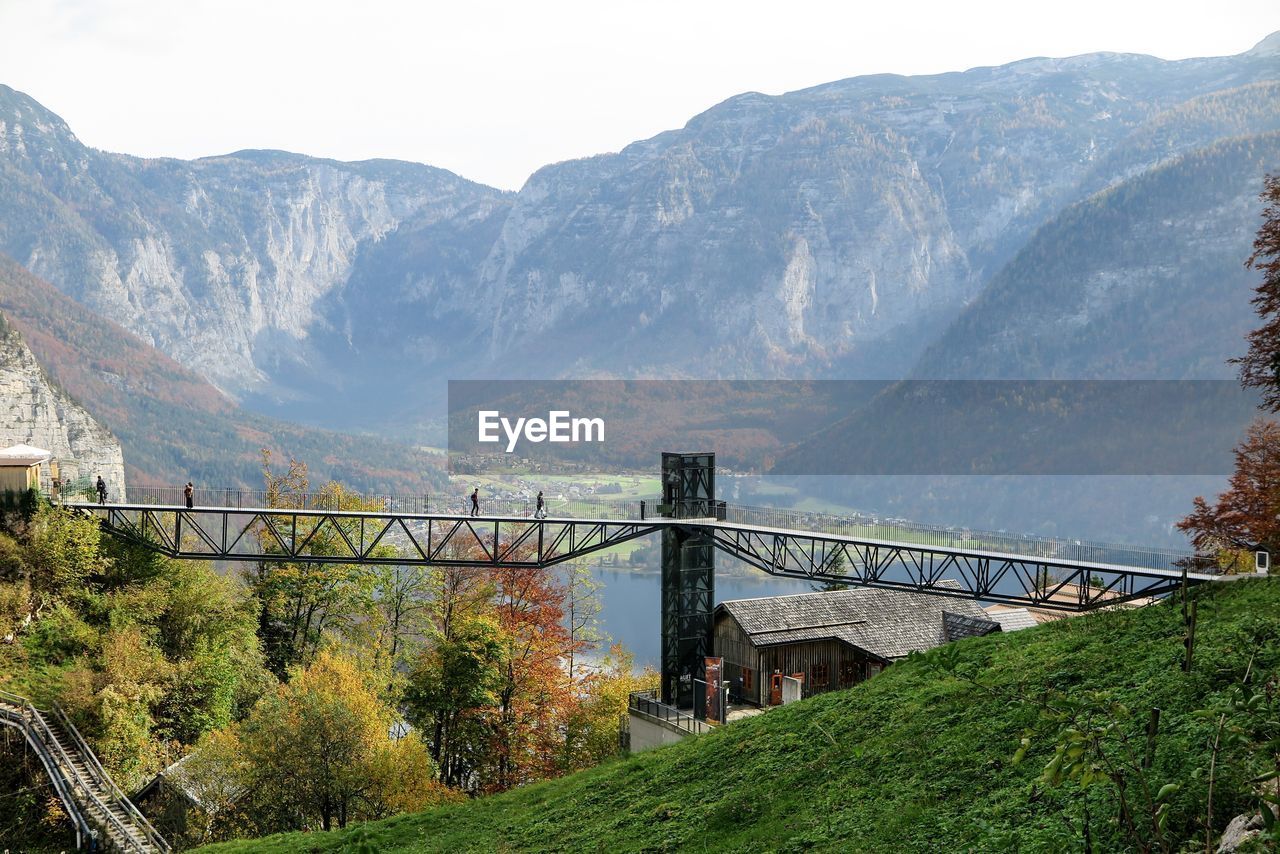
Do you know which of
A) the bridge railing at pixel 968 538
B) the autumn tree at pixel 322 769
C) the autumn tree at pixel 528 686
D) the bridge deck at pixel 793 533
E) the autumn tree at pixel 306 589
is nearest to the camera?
the bridge deck at pixel 793 533

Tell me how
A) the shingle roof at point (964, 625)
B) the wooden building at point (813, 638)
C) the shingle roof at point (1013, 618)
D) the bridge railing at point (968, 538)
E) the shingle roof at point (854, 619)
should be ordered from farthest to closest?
the shingle roof at point (1013, 618), the shingle roof at point (964, 625), the shingle roof at point (854, 619), the wooden building at point (813, 638), the bridge railing at point (968, 538)

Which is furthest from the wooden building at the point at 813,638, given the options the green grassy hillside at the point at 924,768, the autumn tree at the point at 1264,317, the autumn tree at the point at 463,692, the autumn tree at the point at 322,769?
the autumn tree at the point at 1264,317

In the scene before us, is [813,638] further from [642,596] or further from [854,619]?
[642,596]

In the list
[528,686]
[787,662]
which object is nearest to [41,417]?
[528,686]

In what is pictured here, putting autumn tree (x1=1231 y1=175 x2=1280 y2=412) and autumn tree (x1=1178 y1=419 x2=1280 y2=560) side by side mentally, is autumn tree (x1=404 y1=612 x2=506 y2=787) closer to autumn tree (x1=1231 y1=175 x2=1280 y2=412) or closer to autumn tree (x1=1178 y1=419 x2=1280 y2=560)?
autumn tree (x1=1178 y1=419 x2=1280 y2=560)

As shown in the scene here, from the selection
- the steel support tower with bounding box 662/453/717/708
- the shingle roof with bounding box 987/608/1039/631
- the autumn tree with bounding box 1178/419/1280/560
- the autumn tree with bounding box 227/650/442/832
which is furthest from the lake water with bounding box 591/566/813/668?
the autumn tree with bounding box 227/650/442/832

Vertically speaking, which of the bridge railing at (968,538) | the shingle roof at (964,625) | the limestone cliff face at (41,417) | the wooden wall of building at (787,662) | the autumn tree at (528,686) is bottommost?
the autumn tree at (528,686)

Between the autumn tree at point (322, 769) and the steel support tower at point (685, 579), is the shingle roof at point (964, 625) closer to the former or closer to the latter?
the steel support tower at point (685, 579)
